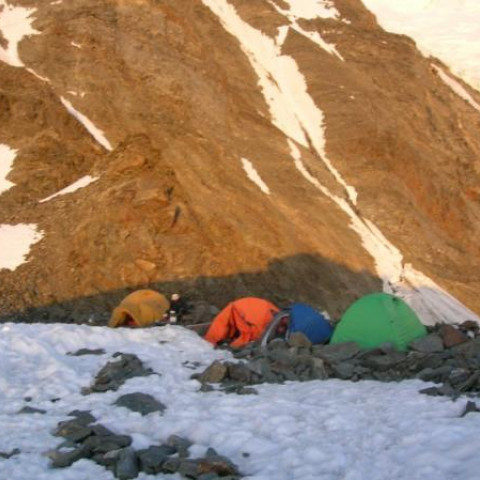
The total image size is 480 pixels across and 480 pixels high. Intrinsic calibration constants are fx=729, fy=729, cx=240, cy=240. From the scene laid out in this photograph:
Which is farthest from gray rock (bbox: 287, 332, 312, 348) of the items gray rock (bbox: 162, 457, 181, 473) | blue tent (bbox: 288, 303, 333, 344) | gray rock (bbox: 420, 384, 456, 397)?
gray rock (bbox: 162, 457, 181, 473)

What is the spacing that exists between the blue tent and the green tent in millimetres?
774

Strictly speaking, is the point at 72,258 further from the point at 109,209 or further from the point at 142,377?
the point at 142,377

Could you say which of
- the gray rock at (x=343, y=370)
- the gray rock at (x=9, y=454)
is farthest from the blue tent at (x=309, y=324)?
the gray rock at (x=9, y=454)

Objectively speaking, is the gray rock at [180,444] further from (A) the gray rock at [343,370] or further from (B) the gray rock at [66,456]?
(A) the gray rock at [343,370]

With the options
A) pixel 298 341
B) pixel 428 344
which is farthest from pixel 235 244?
pixel 428 344

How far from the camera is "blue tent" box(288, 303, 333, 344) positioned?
44.2 feet

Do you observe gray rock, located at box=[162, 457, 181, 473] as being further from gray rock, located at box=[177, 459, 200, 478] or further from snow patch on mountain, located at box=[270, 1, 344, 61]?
snow patch on mountain, located at box=[270, 1, 344, 61]

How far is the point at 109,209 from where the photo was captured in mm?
23703

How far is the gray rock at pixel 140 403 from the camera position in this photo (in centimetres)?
812

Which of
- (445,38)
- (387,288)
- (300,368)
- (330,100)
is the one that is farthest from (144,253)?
(445,38)

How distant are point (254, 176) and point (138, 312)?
13417 millimetres

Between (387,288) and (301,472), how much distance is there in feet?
70.9

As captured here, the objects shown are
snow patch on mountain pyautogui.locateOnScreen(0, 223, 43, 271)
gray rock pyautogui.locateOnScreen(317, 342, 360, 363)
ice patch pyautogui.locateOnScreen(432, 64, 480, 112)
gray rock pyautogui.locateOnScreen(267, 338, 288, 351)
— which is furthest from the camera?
ice patch pyautogui.locateOnScreen(432, 64, 480, 112)

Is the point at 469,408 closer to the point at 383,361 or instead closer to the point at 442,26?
the point at 383,361
